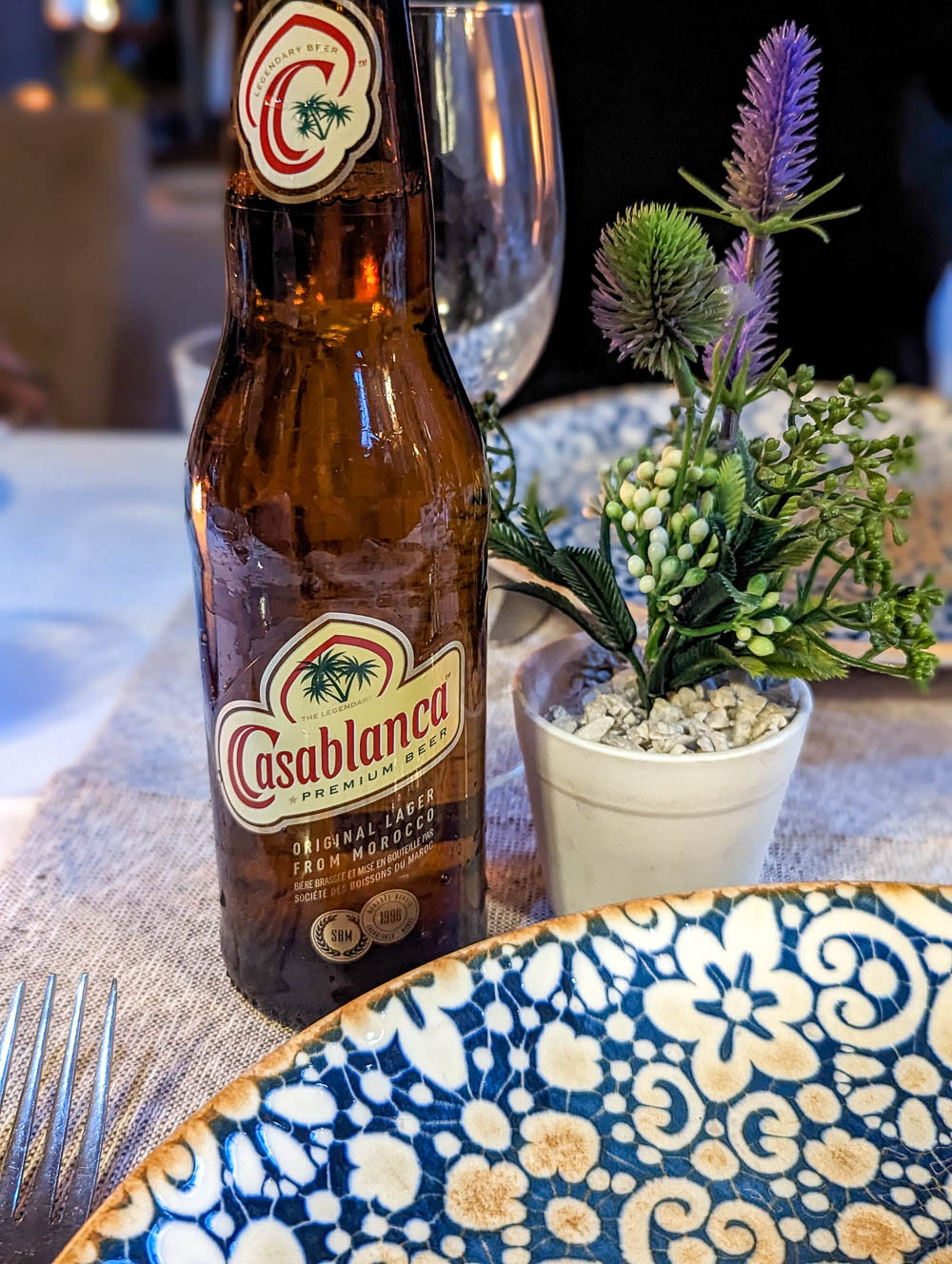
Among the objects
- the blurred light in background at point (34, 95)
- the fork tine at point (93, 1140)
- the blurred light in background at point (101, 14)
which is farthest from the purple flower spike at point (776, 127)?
the blurred light in background at point (101, 14)

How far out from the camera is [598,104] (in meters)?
0.69

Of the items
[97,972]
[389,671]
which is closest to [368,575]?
[389,671]

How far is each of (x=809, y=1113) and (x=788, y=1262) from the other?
0.04m

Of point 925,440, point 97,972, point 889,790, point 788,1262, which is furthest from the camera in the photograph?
point 925,440

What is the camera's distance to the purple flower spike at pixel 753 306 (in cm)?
35

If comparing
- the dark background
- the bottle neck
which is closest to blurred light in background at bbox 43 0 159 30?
the dark background

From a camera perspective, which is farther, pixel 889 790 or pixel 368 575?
pixel 889 790

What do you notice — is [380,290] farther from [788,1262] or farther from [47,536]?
[47,536]

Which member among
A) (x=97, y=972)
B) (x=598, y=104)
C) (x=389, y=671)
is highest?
(x=598, y=104)

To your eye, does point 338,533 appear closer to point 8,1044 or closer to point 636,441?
point 8,1044

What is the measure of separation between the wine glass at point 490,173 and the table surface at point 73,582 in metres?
0.23

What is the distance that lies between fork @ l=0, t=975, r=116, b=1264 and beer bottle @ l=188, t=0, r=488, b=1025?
0.06m

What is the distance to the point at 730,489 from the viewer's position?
1.16ft

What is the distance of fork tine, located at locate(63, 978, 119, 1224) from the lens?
30cm
